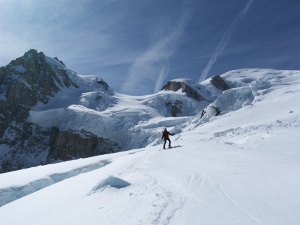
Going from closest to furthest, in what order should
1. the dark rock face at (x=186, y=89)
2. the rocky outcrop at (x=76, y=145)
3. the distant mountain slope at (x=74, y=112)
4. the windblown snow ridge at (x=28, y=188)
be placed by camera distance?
the windblown snow ridge at (x=28, y=188) < the distant mountain slope at (x=74, y=112) < the rocky outcrop at (x=76, y=145) < the dark rock face at (x=186, y=89)

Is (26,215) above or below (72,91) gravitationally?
below

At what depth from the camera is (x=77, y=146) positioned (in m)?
71.6

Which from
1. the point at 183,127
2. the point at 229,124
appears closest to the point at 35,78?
the point at 183,127

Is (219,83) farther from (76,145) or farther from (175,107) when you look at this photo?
(76,145)

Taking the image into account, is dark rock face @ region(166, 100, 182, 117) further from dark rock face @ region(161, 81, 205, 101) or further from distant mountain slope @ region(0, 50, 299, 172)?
dark rock face @ region(161, 81, 205, 101)

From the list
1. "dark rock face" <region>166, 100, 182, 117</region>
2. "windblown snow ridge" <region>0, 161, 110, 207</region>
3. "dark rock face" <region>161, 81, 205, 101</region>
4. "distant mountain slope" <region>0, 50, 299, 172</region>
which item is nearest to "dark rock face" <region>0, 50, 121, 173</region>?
"distant mountain slope" <region>0, 50, 299, 172</region>

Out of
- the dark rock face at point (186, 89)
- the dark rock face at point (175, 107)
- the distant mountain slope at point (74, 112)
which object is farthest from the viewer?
the dark rock face at point (186, 89)

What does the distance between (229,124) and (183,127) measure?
953 inches

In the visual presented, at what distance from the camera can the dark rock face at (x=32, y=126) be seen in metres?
70.4

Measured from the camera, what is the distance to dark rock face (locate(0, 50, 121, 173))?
70375 millimetres

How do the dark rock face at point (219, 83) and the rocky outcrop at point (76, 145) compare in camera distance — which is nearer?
the rocky outcrop at point (76, 145)

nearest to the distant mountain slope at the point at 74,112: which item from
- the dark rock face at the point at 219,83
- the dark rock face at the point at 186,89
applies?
the dark rock face at the point at 186,89

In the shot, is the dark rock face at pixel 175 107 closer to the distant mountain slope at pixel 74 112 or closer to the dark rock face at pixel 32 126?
the distant mountain slope at pixel 74 112

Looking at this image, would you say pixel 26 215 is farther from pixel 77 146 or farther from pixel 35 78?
pixel 35 78
